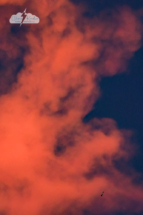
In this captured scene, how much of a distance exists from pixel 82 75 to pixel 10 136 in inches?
424

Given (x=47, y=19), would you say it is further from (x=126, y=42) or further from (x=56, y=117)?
(x=56, y=117)

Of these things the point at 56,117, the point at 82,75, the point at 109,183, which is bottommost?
the point at 109,183

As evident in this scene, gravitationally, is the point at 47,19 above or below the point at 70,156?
above

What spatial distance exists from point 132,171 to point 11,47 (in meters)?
19.3

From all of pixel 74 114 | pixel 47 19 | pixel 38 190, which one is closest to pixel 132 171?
pixel 74 114

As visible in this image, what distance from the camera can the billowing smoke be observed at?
907 inches

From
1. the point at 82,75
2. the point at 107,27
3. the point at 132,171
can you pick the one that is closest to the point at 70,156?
the point at 132,171

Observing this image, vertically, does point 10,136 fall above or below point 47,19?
below

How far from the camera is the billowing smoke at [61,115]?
907 inches

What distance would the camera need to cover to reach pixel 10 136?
936 inches

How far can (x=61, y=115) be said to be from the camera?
23.5 m

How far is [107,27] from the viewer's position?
2302 centimetres

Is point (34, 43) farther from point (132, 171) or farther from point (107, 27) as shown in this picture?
point (132, 171)

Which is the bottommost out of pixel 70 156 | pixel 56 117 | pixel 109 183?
pixel 109 183
